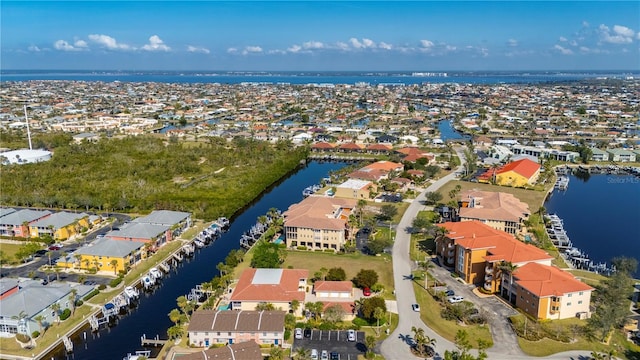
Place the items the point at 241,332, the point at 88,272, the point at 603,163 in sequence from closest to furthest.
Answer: the point at 241,332 < the point at 88,272 < the point at 603,163

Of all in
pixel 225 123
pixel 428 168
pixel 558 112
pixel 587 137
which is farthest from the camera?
pixel 558 112

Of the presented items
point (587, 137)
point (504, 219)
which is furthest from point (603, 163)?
point (504, 219)

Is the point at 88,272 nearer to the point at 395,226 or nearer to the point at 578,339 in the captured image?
the point at 395,226

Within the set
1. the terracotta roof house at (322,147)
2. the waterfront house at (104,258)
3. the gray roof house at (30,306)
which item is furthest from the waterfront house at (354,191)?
the terracotta roof house at (322,147)

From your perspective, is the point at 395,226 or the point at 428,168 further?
the point at 428,168

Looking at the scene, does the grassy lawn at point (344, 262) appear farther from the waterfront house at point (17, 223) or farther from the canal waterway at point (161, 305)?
the waterfront house at point (17, 223)

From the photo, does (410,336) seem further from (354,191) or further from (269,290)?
(354,191)

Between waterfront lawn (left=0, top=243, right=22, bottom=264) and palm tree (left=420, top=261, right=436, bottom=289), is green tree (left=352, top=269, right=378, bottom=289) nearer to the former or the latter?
palm tree (left=420, top=261, right=436, bottom=289)

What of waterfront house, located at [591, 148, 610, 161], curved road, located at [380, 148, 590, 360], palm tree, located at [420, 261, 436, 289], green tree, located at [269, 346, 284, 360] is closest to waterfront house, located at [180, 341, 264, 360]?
green tree, located at [269, 346, 284, 360]
